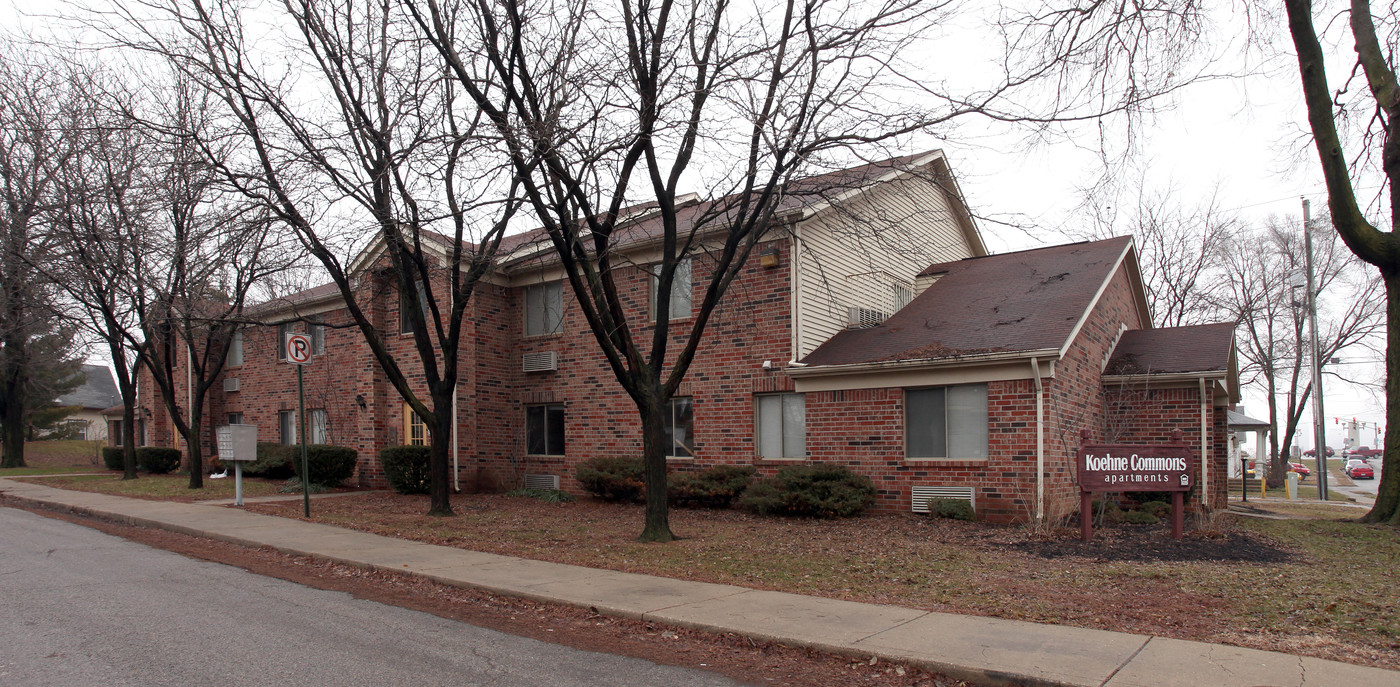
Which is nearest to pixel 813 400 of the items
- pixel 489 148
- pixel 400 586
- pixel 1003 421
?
pixel 1003 421

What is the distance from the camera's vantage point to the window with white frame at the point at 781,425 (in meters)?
16.0

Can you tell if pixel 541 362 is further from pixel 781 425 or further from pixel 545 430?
pixel 781 425

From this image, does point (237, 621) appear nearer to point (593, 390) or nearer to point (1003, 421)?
point (1003, 421)

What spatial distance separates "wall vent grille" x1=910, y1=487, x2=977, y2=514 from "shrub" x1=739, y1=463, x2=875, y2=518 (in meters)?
0.70

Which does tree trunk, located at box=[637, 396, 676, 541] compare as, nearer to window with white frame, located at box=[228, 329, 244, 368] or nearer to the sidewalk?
the sidewalk

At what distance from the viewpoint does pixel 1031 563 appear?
32.4 ft

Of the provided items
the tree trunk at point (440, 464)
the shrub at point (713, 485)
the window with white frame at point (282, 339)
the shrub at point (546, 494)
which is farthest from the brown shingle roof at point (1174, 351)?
the window with white frame at point (282, 339)

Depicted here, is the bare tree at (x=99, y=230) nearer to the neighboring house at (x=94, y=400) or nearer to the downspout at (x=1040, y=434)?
the downspout at (x=1040, y=434)

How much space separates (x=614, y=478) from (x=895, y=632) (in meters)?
11.0

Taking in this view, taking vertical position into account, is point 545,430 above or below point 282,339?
below

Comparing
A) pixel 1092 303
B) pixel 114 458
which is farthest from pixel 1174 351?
pixel 114 458

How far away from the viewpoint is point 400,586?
882 cm

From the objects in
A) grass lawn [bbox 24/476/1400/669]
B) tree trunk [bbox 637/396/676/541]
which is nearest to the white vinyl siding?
grass lawn [bbox 24/476/1400/669]

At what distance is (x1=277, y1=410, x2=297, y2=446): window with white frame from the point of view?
25.1 meters
